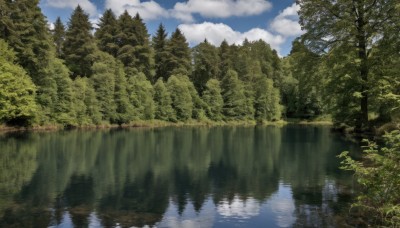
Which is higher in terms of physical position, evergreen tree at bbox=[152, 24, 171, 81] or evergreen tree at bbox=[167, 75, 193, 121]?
evergreen tree at bbox=[152, 24, 171, 81]

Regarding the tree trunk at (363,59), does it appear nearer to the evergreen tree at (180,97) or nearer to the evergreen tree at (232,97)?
the evergreen tree at (180,97)

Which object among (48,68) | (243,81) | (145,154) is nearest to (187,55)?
(243,81)

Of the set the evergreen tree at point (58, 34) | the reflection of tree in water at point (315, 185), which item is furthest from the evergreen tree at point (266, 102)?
the reflection of tree in water at point (315, 185)

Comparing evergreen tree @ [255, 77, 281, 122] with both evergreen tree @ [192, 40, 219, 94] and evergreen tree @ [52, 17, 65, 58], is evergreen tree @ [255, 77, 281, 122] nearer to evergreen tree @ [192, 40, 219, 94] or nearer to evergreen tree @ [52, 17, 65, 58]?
evergreen tree @ [192, 40, 219, 94]

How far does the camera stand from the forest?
3766 cm

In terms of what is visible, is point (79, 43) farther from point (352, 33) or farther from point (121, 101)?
point (352, 33)

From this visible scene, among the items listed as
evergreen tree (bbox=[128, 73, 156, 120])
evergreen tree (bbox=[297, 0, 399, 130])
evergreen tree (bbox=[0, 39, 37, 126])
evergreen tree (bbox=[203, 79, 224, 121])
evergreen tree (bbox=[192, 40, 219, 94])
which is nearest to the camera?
evergreen tree (bbox=[297, 0, 399, 130])

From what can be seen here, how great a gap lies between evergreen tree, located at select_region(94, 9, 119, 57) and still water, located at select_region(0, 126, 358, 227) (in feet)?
177

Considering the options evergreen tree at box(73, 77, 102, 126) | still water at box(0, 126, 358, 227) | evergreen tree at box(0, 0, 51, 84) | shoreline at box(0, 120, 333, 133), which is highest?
evergreen tree at box(0, 0, 51, 84)

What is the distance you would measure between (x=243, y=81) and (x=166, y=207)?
88.8m

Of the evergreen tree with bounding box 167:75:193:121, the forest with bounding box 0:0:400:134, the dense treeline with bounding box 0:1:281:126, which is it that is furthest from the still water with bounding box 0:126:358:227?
the evergreen tree with bounding box 167:75:193:121

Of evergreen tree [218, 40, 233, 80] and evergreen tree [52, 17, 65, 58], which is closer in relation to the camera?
evergreen tree [52, 17, 65, 58]

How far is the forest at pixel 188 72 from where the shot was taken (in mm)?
37656

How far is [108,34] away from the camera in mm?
84562
